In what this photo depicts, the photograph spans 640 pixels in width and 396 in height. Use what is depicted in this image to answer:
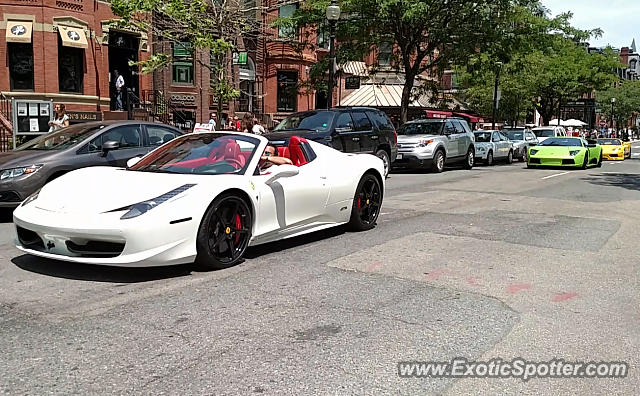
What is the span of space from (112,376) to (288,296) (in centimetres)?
193

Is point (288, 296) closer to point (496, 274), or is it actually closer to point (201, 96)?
point (496, 274)

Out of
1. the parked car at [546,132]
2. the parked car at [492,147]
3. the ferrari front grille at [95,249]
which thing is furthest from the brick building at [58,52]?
the parked car at [546,132]

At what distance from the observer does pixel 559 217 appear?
1017 cm

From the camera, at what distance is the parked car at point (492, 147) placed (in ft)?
82.9

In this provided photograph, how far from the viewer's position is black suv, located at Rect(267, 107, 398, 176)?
1411cm

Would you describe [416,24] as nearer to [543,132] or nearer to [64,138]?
[543,132]

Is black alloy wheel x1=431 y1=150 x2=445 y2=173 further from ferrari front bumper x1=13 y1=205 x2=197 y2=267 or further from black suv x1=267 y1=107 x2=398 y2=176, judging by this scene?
ferrari front bumper x1=13 y1=205 x2=197 y2=267

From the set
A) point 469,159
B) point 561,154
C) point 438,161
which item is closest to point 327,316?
point 438,161

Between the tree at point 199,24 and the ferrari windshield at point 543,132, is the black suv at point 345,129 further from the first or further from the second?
the ferrari windshield at point 543,132

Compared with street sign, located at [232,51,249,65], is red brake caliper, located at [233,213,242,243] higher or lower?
lower

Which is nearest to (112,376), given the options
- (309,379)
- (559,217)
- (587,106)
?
(309,379)

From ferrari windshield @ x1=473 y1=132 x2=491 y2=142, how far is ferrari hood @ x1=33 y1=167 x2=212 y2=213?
2170 cm

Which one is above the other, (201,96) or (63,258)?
(201,96)

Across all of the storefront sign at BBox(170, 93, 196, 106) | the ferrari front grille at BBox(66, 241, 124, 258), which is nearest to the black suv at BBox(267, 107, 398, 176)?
the ferrari front grille at BBox(66, 241, 124, 258)
